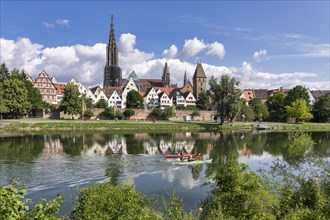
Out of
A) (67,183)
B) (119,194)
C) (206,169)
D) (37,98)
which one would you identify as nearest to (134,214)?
(119,194)

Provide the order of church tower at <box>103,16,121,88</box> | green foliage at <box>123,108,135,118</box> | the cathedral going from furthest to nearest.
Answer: church tower at <box>103,16,121,88</box>, the cathedral, green foliage at <box>123,108,135,118</box>

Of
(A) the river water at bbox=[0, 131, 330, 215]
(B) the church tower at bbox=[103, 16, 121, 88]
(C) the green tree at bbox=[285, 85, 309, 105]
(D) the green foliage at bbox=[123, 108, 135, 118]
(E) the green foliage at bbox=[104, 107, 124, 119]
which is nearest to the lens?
(A) the river water at bbox=[0, 131, 330, 215]

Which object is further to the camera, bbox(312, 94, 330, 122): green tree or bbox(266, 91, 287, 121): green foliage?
bbox(266, 91, 287, 121): green foliage

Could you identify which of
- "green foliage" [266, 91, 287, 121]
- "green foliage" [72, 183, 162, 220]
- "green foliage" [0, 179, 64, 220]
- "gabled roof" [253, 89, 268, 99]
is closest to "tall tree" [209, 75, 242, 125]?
"green foliage" [266, 91, 287, 121]

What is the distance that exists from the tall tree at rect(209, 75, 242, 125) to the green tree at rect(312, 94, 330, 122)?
46.1m

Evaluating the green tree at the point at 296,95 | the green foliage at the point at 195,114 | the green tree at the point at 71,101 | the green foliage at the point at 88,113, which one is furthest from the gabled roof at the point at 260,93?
the green tree at the point at 71,101

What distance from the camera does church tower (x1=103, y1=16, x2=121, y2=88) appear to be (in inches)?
7087

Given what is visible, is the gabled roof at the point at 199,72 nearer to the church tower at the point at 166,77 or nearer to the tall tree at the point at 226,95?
the church tower at the point at 166,77

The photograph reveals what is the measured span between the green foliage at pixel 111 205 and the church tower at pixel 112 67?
171598 millimetres

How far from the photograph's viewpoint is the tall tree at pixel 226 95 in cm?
8031

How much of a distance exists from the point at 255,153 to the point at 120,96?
103123mm

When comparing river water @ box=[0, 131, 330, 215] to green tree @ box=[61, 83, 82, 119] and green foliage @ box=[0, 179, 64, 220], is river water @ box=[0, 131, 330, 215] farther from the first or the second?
green tree @ box=[61, 83, 82, 119]

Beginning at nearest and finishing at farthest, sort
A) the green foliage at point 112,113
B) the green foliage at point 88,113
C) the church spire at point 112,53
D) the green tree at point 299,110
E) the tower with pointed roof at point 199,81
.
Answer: the green foliage at point 88,113 < the green tree at point 299,110 < the green foliage at point 112,113 < the tower with pointed roof at point 199,81 < the church spire at point 112,53

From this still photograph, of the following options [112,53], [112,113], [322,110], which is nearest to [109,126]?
[112,113]
